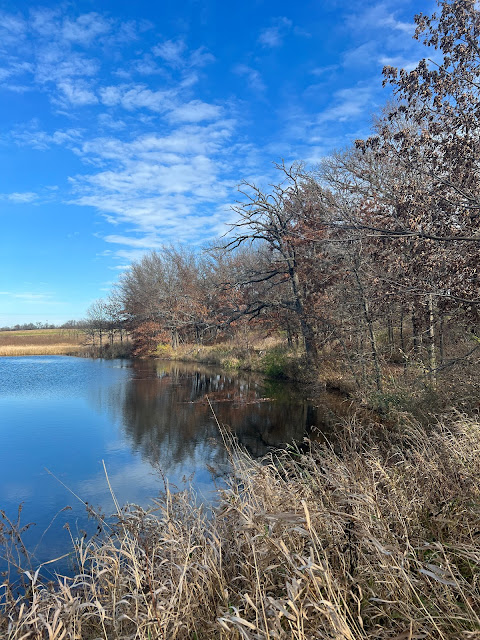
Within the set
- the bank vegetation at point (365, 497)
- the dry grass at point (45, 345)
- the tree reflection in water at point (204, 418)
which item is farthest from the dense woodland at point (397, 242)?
the dry grass at point (45, 345)

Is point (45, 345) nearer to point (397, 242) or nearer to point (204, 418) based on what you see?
point (204, 418)

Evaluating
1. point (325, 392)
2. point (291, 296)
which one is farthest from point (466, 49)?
point (291, 296)

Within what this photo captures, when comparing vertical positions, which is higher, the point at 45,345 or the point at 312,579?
the point at 45,345

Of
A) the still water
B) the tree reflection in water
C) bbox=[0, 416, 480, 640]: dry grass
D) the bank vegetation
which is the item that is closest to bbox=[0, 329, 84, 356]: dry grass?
the still water

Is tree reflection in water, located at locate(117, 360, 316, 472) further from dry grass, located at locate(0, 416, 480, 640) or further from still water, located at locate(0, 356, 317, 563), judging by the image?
dry grass, located at locate(0, 416, 480, 640)

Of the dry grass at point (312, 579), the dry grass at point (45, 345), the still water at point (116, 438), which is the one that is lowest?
the still water at point (116, 438)

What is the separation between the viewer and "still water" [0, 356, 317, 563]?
23.6 ft

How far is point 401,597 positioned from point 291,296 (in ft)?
66.2

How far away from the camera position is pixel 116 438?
37.8 ft

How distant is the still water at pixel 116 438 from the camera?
7191 mm

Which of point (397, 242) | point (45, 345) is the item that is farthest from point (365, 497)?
point (45, 345)

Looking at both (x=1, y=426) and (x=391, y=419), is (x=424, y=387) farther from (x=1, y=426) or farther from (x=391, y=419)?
(x=1, y=426)

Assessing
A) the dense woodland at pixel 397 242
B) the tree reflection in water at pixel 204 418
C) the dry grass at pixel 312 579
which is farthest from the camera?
the tree reflection in water at pixel 204 418

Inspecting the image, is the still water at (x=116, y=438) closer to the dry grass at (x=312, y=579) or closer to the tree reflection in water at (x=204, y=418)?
the tree reflection in water at (x=204, y=418)
